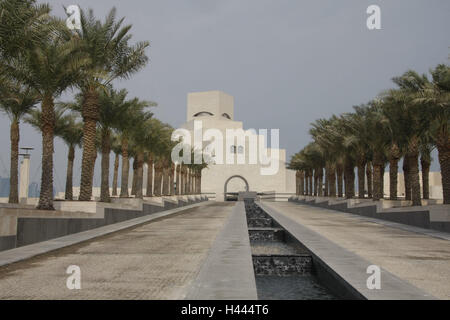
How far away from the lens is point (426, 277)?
Result: 7395 millimetres

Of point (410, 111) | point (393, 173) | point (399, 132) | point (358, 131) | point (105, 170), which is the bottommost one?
point (105, 170)

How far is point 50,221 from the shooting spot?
12898 millimetres

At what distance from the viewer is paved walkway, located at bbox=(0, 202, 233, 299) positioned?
19.8 feet

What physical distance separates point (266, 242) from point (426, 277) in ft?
28.8

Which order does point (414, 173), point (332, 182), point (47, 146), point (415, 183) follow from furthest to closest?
1. point (332, 182)
2. point (414, 173)
3. point (415, 183)
4. point (47, 146)

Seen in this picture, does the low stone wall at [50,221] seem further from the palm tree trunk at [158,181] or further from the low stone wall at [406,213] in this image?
the palm tree trunk at [158,181]

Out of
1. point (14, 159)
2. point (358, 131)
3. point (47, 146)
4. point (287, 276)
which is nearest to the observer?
point (287, 276)

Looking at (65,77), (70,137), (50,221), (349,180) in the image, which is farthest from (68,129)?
(349,180)

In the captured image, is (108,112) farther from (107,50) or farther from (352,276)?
(352,276)

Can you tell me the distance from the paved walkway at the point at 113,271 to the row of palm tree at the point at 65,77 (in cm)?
571

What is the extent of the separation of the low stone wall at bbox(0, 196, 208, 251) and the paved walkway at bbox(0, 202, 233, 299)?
4.73 feet

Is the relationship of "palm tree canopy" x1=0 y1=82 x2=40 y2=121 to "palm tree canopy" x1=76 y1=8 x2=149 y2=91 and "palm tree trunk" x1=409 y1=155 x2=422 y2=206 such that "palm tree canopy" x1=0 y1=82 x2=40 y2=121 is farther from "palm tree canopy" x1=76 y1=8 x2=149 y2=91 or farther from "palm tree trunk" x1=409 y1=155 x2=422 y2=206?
"palm tree trunk" x1=409 y1=155 x2=422 y2=206

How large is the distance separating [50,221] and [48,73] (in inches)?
217
